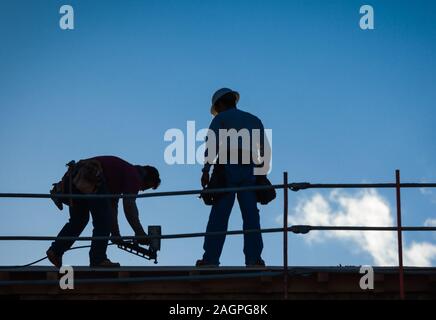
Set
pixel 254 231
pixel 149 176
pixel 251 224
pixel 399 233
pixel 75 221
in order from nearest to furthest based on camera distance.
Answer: pixel 399 233, pixel 254 231, pixel 251 224, pixel 75 221, pixel 149 176

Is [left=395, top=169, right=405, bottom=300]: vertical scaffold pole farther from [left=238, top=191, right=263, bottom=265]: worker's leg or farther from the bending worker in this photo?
the bending worker

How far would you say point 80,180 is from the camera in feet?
46.3

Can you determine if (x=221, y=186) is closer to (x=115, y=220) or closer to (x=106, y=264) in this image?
(x=115, y=220)

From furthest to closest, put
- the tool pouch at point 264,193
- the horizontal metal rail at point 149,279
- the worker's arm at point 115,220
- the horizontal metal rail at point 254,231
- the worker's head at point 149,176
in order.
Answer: the worker's head at point 149,176 < the worker's arm at point 115,220 < the tool pouch at point 264,193 < the horizontal metal rail at point 149,279 < the horizontal metal rail at point 254,231

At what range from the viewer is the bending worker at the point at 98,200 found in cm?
1403

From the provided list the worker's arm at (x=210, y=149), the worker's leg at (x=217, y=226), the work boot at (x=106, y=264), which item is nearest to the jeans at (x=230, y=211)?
the worker's leg at (x=217, y=226)

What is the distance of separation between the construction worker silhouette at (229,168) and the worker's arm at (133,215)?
999 mm

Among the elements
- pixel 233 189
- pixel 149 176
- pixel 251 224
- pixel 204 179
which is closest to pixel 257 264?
pixel 251 224

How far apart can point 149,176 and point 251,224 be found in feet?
5.59

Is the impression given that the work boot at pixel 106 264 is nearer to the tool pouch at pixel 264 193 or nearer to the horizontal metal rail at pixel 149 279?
the horizontal metal rail at pixel 149 279

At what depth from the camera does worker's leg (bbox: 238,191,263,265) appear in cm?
1316

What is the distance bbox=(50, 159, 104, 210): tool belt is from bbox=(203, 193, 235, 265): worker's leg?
157cm
